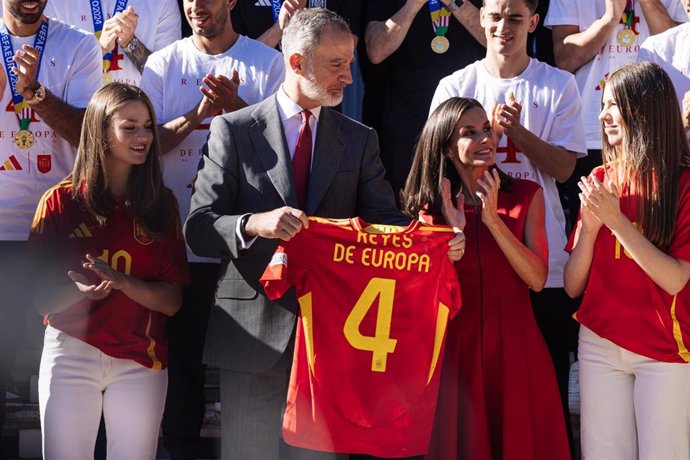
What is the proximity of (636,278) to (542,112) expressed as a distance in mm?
1309

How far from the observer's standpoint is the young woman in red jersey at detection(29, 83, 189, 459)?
187 inches

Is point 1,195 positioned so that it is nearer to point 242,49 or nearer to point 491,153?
point 242,49

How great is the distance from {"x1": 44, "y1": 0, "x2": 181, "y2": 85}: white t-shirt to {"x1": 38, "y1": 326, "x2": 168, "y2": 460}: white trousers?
2158 mm

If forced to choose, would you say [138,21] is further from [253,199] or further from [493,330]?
[493,330]

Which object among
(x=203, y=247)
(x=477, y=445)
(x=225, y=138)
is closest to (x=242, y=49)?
(x=225, y=138)

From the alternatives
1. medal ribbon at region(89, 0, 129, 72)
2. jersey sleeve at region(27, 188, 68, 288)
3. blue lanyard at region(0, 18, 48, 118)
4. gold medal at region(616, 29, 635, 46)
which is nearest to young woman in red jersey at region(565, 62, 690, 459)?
gold medal at region(616, 29, 635, 46)

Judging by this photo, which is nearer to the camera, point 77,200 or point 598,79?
point 77,200

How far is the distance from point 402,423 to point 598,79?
→ 2817mm

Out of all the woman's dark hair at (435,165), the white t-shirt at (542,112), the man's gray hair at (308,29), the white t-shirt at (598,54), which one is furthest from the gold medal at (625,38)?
the man's gray hair at (308,29)

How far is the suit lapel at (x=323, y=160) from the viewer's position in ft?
15.4

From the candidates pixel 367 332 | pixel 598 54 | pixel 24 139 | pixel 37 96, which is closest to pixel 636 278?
pixel 367 332

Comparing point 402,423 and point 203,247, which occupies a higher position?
point 203,247

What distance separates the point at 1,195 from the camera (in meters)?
5.68

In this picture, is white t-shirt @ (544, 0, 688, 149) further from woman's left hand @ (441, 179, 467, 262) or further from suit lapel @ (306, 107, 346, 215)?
suit lapel @ (306, 107, 346, 215)
